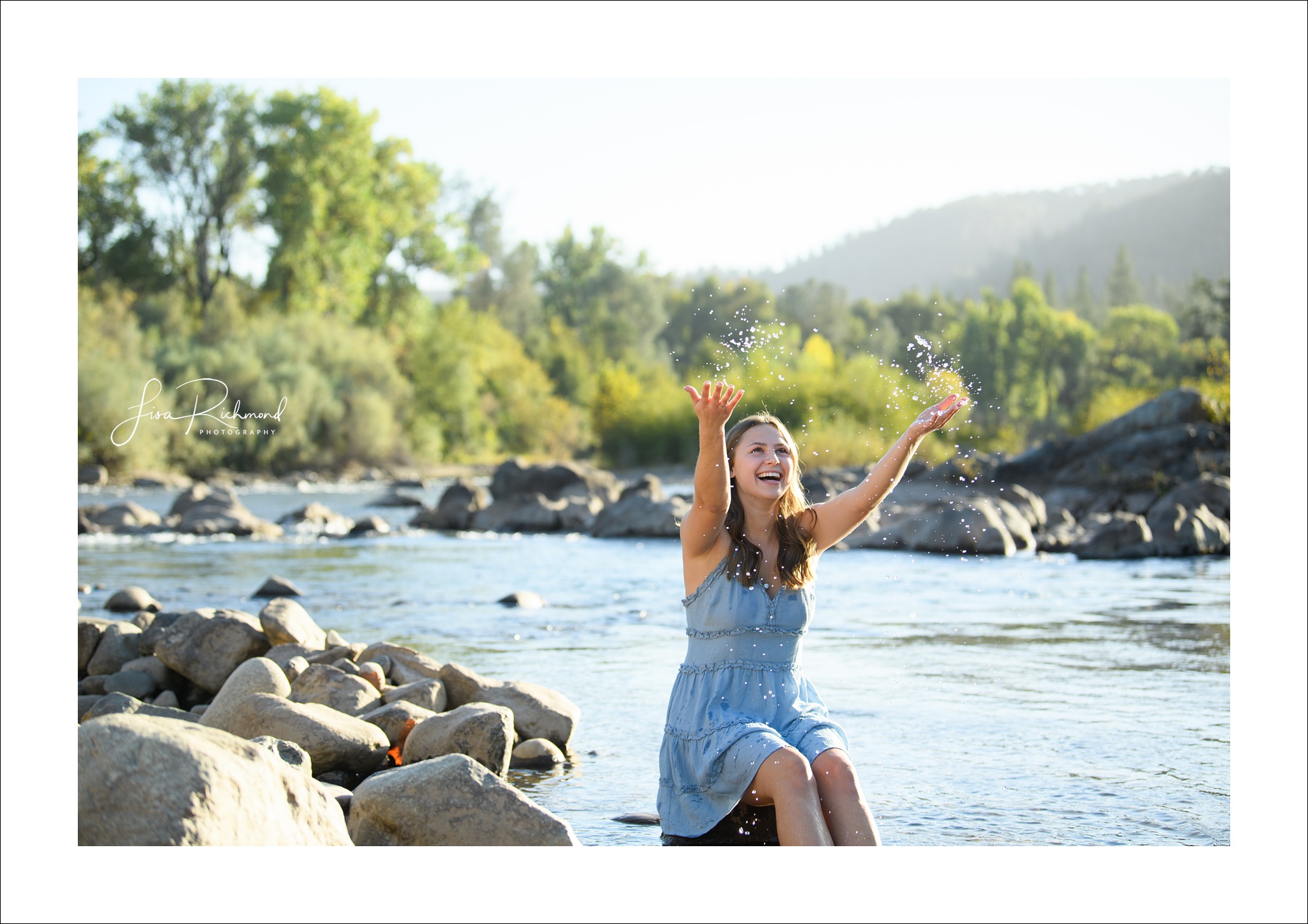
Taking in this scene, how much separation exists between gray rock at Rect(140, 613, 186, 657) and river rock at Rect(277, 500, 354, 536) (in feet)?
43.6

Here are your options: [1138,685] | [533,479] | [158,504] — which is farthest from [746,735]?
[158,504]

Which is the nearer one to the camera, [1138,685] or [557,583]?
[1138,685]

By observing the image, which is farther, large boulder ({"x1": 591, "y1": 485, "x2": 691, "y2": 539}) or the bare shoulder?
large boulder ({"x1": 591, "y1": 485, "x2": 691, "y2": 539})

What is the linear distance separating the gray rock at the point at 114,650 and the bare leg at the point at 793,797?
5.33 meters

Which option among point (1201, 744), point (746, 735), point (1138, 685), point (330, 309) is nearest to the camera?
point (746, 735)

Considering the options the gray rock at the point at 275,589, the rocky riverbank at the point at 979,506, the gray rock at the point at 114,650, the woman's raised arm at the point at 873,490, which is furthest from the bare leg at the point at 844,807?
the rocky riverbank at the point at 979,506

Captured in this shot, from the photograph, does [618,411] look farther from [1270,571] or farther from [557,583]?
[1270,571]

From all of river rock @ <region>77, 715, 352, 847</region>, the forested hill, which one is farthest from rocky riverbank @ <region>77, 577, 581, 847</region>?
the forested hill

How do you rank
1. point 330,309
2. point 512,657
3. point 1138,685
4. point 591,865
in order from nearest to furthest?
point 591,865 → point 1138,685 → point 512,657 → point 330,309

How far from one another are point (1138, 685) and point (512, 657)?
424cm

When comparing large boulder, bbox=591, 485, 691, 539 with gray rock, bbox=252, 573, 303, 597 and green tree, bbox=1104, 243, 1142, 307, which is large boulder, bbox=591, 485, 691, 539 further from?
green tree, bbox=1104, 243, 1142, 307

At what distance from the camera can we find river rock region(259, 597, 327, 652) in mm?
7199

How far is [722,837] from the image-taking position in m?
3.61

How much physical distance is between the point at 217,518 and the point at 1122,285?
9055cm
